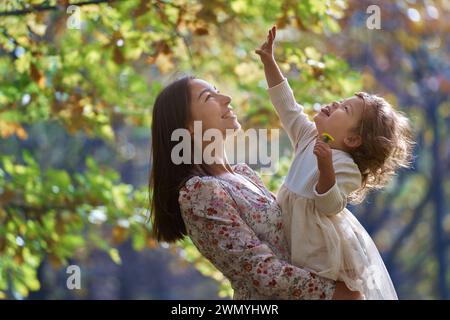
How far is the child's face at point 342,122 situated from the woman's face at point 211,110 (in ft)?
1.04

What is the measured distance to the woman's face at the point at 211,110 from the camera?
9.05 ft

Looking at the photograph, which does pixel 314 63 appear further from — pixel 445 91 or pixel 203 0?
pixel 445 91

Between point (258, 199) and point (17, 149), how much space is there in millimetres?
11215

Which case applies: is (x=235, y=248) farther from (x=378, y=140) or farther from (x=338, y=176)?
(x=378, y=140)

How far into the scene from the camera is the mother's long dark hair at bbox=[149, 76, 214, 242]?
2770mm

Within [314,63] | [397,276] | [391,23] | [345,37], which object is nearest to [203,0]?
[314,63]

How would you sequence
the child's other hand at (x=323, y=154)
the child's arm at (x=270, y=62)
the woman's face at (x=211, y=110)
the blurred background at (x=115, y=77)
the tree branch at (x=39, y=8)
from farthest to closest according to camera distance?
the blurred background at (x=115, y=77) < the tree branch at (x=39, y=8) < the child's arm at (x=270, y=62) < the woman's face at (x=211, y=110) < the child's other hand at (x=323, y=154)

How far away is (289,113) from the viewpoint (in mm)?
2967

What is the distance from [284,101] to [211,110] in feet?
1.11

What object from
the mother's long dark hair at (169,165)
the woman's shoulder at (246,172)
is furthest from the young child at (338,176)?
the mother's long dark hair at (169,165)

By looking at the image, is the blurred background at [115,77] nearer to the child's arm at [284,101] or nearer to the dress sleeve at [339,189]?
the child's arm at [284,101]

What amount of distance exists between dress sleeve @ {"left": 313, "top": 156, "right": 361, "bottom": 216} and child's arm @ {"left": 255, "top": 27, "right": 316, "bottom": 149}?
0.82 ft

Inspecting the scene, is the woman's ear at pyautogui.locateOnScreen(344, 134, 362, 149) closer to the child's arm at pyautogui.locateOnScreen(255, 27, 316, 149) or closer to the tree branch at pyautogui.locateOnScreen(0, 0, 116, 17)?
the child's arm at pyautogui.locateOnScreen(255, 27, 316, 149)

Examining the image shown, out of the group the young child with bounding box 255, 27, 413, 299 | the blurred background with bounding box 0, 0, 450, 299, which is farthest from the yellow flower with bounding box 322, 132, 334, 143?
the blurred background with bounding box 0, 0, 450, 299
